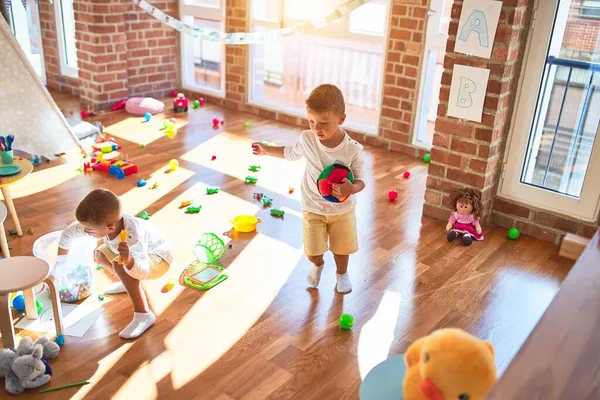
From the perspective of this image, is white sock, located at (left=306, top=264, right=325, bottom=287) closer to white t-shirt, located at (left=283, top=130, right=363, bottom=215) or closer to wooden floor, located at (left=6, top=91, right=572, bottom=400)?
wooden floor, located at (left=6, top=91, right=572, bottom=400)

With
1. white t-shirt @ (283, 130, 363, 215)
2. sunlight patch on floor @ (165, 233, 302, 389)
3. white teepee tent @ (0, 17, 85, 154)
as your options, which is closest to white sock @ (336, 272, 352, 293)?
sunlight patch on floor @ (165, 233, 302, 389)

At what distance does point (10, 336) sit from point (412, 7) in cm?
338

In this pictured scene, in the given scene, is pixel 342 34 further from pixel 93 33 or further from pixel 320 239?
pixel 320 239

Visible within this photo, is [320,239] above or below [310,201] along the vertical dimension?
below

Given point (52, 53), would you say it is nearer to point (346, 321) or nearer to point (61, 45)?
point (61, 45)

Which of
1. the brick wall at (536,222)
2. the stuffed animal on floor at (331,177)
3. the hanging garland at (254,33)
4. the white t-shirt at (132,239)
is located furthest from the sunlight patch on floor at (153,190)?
the brick wall at (536,222)

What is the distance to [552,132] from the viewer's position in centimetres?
318

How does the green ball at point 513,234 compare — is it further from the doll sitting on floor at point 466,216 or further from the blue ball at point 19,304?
the blue ball at point 19,304

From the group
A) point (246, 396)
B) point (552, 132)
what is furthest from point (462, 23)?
point (246, 396)

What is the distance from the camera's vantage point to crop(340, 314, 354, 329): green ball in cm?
237

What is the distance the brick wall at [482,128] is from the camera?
117 inches

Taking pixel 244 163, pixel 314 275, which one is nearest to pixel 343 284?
pixel 314 275

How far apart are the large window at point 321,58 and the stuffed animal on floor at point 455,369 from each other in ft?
11.6

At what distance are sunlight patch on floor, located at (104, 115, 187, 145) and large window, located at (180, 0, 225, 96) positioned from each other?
0.88 m
